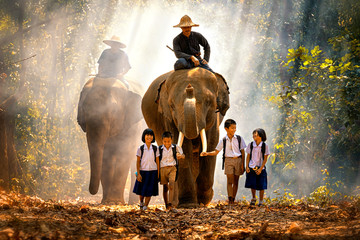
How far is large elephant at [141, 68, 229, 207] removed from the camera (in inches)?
296

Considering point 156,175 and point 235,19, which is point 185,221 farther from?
point 235,19

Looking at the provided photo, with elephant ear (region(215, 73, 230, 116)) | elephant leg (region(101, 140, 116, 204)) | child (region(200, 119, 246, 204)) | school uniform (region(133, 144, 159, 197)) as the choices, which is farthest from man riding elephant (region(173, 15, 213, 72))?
elephant leg (region(101, 140, 116, 204))

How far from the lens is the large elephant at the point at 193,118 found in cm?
753

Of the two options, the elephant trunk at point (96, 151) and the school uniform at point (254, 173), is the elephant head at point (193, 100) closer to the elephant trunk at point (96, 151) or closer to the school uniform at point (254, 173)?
the school uniform at point (254, 173)

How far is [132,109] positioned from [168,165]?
239 inches

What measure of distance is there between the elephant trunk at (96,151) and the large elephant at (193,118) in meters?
2.77

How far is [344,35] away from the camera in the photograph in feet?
39.2

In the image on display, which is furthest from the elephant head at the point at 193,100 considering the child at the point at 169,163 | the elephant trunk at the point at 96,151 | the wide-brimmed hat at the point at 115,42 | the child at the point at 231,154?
the wide-brimmed hat at the point at 115,42

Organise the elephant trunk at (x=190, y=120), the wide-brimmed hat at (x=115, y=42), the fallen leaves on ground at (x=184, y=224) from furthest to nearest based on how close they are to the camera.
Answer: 1. the wide-brimmed hat at (x=115, y=42)
2. the elephant trunk at (x=190, y=120)
3. the fallen leaves on ground at (x=184, y=224)

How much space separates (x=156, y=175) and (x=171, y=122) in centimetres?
113

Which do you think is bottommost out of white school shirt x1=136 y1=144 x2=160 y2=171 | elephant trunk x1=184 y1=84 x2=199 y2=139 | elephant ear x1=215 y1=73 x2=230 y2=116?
white school shirt x1=136 y1=144 x2=160 y2=171

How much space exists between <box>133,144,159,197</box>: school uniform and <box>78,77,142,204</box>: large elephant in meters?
4.13

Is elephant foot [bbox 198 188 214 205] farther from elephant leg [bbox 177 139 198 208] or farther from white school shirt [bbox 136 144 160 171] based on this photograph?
white school shirt [bbox 136 144 160 171]

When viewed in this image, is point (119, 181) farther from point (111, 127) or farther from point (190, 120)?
point (190, 120)
